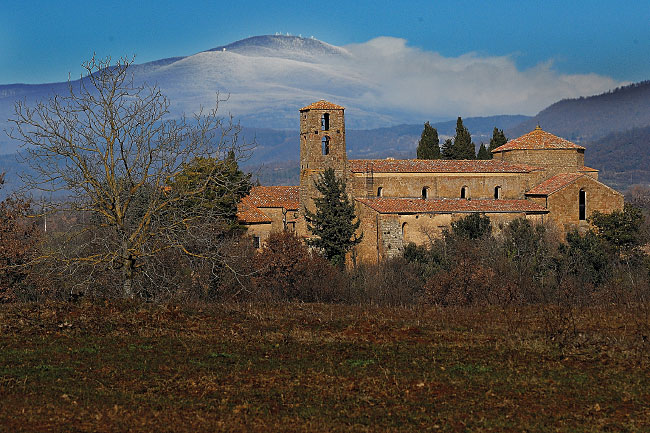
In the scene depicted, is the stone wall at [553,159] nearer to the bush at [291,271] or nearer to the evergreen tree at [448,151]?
the evergreen tree at [448,151]

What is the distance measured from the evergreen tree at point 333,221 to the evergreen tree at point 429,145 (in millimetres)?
15351

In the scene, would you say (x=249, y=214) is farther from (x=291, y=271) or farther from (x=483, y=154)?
(x=483, y=154)

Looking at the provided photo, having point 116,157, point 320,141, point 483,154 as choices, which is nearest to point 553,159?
point 483,154

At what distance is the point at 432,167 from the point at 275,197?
1023 cm

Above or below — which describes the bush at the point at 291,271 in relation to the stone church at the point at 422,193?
below

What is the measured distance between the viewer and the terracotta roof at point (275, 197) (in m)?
49.2

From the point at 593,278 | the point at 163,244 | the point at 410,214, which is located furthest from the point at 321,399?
the point at 410,214

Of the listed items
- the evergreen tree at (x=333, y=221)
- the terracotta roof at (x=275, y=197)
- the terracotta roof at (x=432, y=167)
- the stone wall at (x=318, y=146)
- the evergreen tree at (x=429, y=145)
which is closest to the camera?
the evergreen tree at (x=333, y=221)

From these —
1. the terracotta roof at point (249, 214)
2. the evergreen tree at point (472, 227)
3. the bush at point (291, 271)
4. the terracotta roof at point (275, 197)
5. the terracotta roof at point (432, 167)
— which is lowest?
the bush at point (291, 271)

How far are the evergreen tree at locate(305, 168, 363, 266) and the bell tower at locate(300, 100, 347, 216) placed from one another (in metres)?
0.67

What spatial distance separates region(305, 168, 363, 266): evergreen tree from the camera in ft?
143

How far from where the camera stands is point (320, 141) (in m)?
46.3

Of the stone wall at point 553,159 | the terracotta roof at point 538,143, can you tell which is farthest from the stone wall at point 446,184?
the terracotta roof at point 538,143

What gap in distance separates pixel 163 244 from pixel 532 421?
35.3 feet
